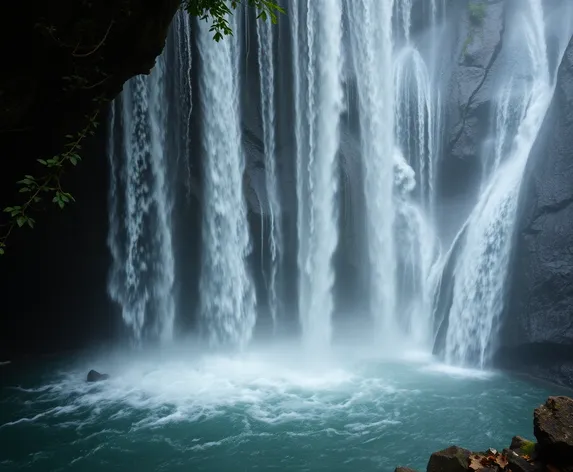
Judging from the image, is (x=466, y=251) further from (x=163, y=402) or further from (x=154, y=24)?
(x=154, y=24)

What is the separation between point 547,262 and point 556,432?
900cm

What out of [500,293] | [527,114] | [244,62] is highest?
[244,62]

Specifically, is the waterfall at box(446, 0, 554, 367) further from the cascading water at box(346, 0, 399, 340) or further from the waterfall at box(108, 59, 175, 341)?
the waterfall at box(108, 59, 175, 341)

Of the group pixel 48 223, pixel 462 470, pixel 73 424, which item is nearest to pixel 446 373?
pixel 462 470

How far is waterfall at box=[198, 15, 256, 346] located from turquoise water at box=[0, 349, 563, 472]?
1902 mm

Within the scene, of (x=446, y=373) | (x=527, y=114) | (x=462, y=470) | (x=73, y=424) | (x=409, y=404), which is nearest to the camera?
(x=462, y=470)

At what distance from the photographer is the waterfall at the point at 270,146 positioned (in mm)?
15133

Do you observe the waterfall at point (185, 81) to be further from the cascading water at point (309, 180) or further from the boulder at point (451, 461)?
the boulder at point (451, 461)

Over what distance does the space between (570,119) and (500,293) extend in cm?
502

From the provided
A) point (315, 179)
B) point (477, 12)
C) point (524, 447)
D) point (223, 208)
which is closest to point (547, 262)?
point (315, 179)

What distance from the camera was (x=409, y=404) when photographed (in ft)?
33.6

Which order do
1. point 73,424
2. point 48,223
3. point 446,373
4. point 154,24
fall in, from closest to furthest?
point 154,24, point 73,424, point 446,373, point 48,223

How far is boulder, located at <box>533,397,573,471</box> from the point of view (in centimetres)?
391

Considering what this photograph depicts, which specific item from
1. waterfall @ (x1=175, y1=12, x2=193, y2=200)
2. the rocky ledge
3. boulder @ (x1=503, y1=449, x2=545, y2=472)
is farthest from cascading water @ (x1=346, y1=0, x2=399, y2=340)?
boulder @ (x1=503, y1=449, x2=545, y2=472)
